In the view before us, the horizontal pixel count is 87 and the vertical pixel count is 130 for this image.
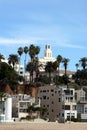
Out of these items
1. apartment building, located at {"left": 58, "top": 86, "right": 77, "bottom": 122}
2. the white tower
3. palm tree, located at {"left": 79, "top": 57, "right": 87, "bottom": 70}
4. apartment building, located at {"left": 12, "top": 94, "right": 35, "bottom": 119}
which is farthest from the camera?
palm tree, located at {"left": 79, "top": 57, "right": 87, "bottom": 70}

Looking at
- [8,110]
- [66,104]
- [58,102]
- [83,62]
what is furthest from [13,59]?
[8,110]

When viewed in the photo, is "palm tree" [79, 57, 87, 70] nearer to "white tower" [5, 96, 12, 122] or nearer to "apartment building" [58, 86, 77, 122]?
"apartment building" [58, 86, 77, 122]

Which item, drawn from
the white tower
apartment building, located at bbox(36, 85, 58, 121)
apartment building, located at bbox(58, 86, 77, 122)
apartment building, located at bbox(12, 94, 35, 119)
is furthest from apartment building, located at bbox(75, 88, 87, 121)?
the white tower

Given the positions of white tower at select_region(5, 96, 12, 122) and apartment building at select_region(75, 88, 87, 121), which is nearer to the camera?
white tower at select_region(5, 96, 12, 122)

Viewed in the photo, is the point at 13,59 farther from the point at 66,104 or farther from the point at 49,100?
the point at 66,104

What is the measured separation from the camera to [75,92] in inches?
3969

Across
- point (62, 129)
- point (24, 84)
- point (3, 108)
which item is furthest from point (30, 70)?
point (62, 129)

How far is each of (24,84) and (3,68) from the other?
7.24 meters

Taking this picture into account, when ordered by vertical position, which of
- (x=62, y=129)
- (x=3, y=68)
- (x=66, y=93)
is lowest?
(x=62, y=129)

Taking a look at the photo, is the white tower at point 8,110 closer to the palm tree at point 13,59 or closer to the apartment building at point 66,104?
the apartment building at point 66,104

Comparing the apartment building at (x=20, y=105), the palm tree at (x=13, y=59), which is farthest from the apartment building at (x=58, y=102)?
the palm tree at (x=13, y=59)

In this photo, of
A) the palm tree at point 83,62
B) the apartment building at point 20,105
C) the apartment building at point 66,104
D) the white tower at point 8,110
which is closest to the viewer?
the white tower at point 8,110

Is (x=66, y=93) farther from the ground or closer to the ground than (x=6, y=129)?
farther from the ground

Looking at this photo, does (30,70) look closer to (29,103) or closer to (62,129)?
(29,103)
